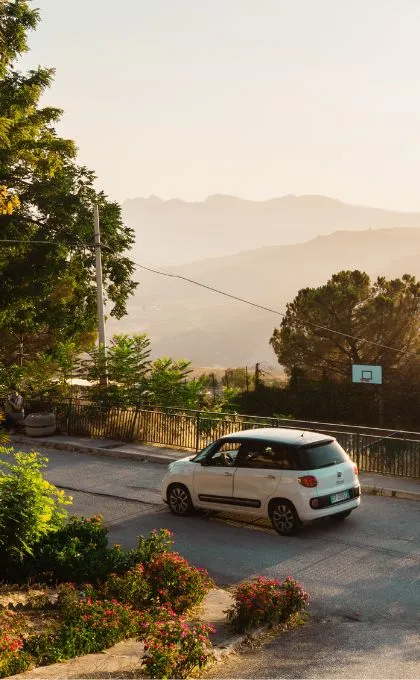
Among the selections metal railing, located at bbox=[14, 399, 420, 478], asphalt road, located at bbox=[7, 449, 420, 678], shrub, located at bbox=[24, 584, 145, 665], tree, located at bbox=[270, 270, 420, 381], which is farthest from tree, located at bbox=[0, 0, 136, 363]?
shrub, located at bbox=[24, 584, 145, 665]

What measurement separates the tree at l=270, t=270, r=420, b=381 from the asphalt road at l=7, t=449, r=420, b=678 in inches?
1029

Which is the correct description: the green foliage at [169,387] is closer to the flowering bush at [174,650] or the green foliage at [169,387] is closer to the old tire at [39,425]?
the old tire at [39,425]

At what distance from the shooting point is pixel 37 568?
9602 millimetres

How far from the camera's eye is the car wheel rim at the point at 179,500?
13609 mm

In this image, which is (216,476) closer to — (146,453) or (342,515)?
(342,515)

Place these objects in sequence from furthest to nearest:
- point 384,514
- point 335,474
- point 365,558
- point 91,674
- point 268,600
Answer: point 384,514
point 335,474
point 365,558
point 268,600
point 91,674

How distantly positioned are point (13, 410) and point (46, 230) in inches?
572

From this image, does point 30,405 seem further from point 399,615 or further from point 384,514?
point 399,615

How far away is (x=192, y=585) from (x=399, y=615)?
2432mm

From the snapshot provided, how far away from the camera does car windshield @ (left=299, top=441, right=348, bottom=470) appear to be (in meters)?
11.9

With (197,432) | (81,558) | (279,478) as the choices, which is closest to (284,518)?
(279,478)

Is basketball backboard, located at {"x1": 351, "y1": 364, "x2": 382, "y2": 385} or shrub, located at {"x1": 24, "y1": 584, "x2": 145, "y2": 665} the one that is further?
basketball backboard, located at {"x1": 351, "y1": 364, "x2": 382, "y2": 385}

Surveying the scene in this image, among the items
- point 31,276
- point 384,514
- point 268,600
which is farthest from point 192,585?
point 31,276

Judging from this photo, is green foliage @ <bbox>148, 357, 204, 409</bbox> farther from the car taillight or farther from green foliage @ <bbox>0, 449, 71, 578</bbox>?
green foliage @ <bbox>0, 449, 71, 578</bbox>
